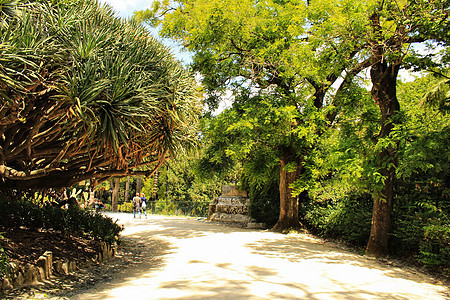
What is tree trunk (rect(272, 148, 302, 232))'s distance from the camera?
13.7m

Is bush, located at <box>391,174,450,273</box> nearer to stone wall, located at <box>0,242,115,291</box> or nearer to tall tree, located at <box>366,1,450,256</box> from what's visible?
tall tree, located at <box>366,1,450,256</box>

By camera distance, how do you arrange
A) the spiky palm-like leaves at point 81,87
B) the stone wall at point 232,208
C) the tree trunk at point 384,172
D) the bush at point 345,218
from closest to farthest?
the spiky palm-like leaves at point 81,87, the tree trunk at point 384,172, the bush at point 345,218, the stone wall at point 232,208

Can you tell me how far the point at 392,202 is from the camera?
9.42 meters

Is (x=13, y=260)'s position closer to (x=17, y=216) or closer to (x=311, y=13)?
(x=17, y=216)

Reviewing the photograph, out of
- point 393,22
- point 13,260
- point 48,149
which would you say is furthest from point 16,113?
point 393,22

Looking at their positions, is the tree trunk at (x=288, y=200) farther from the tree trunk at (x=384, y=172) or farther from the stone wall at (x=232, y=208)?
the tree trunk at (x=384, y=172)

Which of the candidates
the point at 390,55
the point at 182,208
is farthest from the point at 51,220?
the point at 182,208

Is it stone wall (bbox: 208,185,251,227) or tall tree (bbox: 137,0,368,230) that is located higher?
tall tree (bbox: 137,0,368,230)

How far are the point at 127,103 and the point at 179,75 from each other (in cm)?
218

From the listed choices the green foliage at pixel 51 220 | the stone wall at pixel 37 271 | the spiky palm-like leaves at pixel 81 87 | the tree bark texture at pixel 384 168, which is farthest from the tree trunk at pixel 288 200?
the stone wall at pixel 37 271

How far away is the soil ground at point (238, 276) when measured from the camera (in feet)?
16.0

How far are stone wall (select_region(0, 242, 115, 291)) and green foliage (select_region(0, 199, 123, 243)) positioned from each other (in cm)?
197

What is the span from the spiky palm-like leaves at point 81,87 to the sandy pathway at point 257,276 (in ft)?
7.97

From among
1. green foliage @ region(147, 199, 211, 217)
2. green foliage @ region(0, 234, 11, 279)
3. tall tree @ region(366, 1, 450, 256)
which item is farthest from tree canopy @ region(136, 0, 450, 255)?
green foliage @ region(147, 199, 211, 217)
